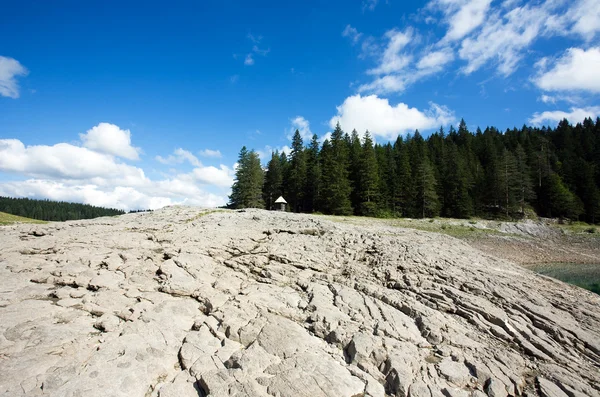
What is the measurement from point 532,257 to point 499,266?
23673 millimetres

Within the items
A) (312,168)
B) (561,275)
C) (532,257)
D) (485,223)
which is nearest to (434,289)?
(561,275)

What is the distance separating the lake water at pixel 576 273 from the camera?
22.9m

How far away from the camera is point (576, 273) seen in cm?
2725

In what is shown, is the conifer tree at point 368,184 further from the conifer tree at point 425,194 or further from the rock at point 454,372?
the rock at point 454,372

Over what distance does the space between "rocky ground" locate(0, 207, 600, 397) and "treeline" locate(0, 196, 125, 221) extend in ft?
583

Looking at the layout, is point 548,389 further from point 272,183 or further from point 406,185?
point 272,183

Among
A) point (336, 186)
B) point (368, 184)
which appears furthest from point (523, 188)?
point (336, 186)

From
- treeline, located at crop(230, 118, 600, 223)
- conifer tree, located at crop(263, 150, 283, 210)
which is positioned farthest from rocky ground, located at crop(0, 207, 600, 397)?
conifer tree, located at crop(263, 150, 283, 210)

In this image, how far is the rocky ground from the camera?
723cm

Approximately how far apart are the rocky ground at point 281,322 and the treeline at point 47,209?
178 metres

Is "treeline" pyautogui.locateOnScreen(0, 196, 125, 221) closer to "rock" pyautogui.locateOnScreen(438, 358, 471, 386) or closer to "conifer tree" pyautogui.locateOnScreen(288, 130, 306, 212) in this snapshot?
"conifer tree" pyautogui.locateOnScreen(288, 130, 306, 212)

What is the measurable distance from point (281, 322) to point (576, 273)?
3207cm

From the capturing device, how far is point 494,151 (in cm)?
8919

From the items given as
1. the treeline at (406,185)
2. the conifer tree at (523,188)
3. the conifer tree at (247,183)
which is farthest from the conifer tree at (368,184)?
the conifer tree at (523,188)
